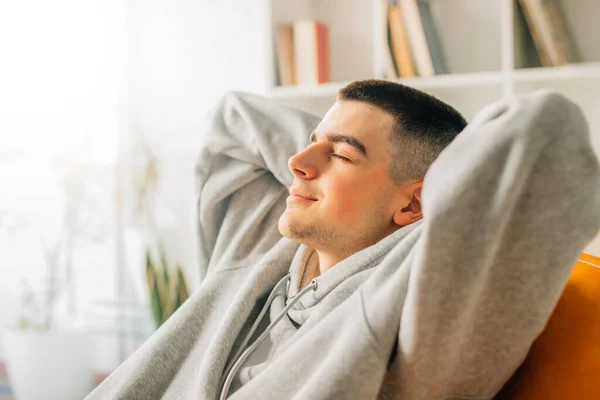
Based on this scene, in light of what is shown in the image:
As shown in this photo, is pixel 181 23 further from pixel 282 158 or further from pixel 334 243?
pixel 334 243

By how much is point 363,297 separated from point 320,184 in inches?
14.4

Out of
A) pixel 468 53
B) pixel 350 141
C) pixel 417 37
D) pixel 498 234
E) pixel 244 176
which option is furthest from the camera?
pixel 468 53

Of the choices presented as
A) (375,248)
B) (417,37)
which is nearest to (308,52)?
(417,37)

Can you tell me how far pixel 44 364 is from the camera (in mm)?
2529

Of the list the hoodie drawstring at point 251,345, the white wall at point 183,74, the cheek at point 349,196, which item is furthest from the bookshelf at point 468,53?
the hoodie drawstring at point 251,345

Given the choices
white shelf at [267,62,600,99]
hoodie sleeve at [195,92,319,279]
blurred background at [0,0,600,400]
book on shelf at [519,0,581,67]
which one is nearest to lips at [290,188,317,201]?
hoodie sleeve at [195,92,319,279]

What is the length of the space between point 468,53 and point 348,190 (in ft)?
4.39

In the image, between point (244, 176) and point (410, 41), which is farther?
point (410, 41)

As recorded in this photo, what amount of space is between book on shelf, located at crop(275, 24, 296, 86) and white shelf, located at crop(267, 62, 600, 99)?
57mm

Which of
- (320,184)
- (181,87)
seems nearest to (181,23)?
(181,87)

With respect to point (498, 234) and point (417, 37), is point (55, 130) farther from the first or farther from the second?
point (498, 234)

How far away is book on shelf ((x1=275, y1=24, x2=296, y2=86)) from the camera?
7.76ft

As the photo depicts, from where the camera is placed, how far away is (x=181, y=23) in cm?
299

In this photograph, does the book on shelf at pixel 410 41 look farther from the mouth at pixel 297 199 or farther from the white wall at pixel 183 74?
the mouth at pixel 297 199
